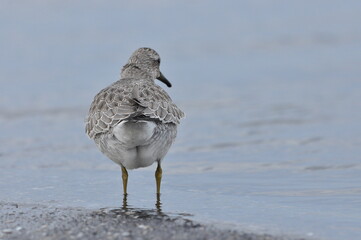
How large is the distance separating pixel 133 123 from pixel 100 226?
1056mm

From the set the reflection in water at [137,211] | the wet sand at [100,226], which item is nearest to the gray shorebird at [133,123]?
the reflection in water at [137,211]

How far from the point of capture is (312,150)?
473 inches

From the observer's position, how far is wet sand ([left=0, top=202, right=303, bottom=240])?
699cm

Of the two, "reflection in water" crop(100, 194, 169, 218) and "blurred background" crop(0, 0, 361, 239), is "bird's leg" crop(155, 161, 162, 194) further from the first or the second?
"reflection in water" crop(100, 194, 169, 218)

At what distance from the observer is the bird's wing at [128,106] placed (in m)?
7.92

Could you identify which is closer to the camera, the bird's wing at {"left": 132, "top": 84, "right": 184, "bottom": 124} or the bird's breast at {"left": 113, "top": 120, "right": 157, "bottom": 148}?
the bird's breast at {"left": 113, "top": 120, "right": 157, "bottom": 148}

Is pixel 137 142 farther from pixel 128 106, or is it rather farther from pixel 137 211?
pixel 137 211

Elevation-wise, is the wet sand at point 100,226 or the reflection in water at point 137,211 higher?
the reflection in water at point 137,211

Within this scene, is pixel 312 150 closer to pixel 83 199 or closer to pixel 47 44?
pixel 83 199

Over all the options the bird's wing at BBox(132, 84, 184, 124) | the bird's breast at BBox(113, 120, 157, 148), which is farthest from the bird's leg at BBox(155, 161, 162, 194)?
the bird's breast at BBox(113, 120, 157, 148)

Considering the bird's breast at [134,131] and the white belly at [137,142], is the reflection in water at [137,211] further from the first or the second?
the bird's breast at [134,131]

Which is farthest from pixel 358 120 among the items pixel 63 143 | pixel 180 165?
pixel 63 143

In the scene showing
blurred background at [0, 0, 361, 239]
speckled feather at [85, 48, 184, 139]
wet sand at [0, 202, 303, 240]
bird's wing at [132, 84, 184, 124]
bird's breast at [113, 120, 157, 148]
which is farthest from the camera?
blurred background at [0, 0, 361, 239]

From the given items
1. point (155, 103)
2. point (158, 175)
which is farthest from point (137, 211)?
point (155, 103)
